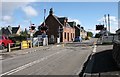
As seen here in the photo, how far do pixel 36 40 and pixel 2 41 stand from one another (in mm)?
8493

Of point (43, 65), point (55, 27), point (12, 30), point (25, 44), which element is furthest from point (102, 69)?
point (12, 30)

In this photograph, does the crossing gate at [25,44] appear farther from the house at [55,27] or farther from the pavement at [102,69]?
the house at [55,27]

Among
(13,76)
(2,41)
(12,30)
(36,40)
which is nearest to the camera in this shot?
(13,76)

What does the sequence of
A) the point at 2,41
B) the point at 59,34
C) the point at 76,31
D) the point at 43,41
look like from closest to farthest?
1. the point at 2,41
2. the point at 43,41
3. the point at 59,34
4. the point at 76,31

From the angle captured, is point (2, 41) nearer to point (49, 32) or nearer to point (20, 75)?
point (20, 75)

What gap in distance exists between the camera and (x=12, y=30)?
137875 mm

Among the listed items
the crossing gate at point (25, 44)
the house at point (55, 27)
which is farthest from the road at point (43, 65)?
the house at point (55, 27)

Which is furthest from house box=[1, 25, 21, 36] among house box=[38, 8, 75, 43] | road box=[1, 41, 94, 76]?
road box=[1, 41, 94, 76]

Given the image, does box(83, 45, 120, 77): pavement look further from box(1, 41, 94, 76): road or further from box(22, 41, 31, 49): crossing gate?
box(22, 41, 31, 49): crossing gate

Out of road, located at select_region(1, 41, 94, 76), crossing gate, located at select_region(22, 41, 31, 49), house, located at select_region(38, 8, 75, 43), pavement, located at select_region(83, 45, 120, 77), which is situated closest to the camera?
pavement, located at select_region(83, 45, 120, 77)

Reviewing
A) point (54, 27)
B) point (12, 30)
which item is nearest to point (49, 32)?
point (54, 27)

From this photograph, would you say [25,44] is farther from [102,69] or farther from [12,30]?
[12,30]

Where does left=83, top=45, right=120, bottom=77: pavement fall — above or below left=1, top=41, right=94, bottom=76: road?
above

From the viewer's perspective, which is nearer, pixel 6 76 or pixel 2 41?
pixel 6 76
